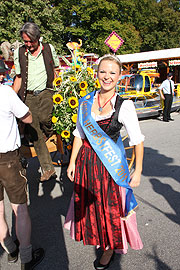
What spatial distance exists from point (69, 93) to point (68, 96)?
39 millimetres

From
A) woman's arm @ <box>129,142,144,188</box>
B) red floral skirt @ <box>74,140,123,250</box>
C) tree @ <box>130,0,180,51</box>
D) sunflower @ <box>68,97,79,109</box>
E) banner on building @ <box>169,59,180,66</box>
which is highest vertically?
tree @ <box>130,0,180,51</box>

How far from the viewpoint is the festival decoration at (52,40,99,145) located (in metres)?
2.64

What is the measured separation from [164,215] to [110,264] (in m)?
0.96

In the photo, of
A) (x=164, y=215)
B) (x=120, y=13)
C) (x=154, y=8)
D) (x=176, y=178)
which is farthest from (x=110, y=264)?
(x=154, y=8)

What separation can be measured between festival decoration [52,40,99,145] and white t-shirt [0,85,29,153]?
2.85 ft

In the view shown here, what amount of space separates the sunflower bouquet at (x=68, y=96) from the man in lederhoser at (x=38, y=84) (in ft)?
0.39

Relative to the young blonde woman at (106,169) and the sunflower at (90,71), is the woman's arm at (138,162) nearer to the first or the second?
the young blonde woman at (106,169)

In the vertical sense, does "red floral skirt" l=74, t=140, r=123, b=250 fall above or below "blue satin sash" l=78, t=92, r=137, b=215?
below

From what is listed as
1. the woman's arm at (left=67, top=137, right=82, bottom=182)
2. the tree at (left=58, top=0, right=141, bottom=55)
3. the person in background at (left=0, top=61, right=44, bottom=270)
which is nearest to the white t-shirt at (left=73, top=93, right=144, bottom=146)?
the woman's arm at (left=67, top=137, right=82, bottom=182)

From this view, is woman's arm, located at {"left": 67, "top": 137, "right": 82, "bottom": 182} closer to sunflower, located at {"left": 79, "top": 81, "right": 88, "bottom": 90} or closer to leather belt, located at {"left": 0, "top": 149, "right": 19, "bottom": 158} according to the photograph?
leather belt, located at {"left": 0, "top": 149, "right": 19, "bottom": 158}

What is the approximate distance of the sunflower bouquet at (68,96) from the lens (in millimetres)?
2631

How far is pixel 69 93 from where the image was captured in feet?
9.07

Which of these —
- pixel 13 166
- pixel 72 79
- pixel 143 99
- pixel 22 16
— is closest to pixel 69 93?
pixel 72 79

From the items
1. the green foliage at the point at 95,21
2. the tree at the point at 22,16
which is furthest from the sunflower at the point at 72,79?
the tree at the point at 22,16
